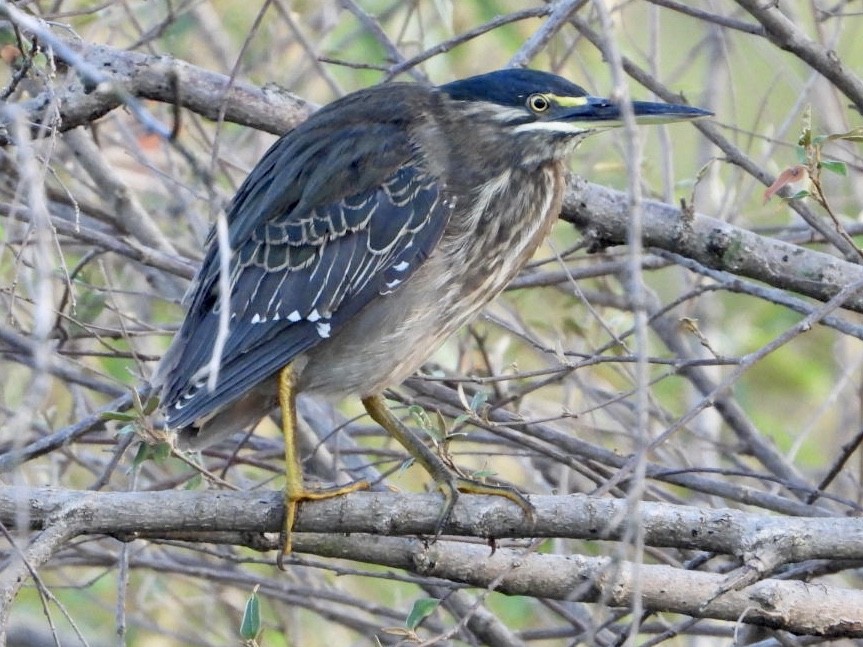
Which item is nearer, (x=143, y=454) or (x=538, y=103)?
(x=143, y=454)

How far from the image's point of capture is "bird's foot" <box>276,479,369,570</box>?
9.09 feet

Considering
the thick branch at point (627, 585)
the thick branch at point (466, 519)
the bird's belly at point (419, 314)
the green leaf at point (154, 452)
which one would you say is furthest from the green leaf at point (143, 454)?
the bird's belly at point (419, 314)

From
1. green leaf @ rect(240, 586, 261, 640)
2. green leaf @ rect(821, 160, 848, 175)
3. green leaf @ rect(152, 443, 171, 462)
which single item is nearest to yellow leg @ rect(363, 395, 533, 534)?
green leaf @ rect(240, 586, 261, 640)

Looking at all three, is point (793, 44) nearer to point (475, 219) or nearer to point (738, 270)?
point (738, 270)

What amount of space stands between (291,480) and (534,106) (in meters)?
1.07

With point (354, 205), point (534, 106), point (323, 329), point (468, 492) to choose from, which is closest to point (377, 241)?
point (354, 205)

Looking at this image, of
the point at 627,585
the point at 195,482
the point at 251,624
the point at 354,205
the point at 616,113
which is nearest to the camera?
the point at 627,585

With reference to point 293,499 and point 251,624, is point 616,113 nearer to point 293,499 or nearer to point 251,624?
point 293,499

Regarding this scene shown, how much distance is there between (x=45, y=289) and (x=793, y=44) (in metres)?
1.95

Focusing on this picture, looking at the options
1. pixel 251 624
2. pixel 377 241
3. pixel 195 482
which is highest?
pixel 377 241

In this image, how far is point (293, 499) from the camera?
2.80 metres

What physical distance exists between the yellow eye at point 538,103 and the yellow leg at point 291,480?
2.81 ft

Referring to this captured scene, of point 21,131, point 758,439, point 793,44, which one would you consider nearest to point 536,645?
point 758,439

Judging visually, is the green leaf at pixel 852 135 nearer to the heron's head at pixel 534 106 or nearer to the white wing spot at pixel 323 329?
the heron's head at pixel 534 106
